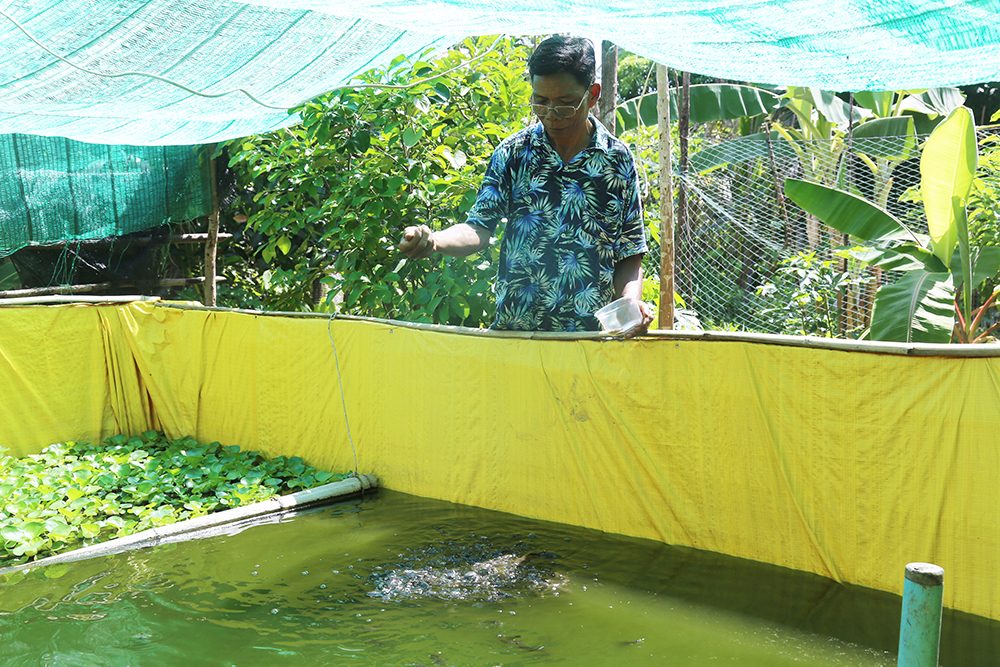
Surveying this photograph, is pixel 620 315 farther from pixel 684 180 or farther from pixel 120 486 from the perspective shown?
pixel 684 180

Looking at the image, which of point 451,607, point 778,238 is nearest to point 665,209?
point 451,607

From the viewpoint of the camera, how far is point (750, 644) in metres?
3.24

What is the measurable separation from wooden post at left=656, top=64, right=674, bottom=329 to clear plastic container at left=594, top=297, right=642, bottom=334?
2.09m

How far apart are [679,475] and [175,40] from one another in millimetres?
3497

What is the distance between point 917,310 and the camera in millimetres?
5270

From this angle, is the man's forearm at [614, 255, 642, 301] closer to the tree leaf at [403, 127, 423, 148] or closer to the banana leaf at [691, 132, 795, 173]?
the tree leaf at [403, 127, 423, 148]

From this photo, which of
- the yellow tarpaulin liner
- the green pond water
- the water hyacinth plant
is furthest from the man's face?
the water hyacinth plant

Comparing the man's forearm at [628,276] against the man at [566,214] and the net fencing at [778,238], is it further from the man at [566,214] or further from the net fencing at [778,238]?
the net fencing at [778,238]

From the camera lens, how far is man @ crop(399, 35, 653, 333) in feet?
13.7

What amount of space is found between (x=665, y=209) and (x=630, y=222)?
1807mm

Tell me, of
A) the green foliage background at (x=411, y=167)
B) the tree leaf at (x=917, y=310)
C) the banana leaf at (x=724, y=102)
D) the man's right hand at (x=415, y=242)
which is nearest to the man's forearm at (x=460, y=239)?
the man's right hand at (x=415, y=242)

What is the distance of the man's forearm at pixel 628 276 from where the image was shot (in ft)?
13.9

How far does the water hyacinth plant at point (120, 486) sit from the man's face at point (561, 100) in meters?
2.43

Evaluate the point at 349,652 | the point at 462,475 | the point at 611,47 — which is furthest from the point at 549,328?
the point at 611,47
